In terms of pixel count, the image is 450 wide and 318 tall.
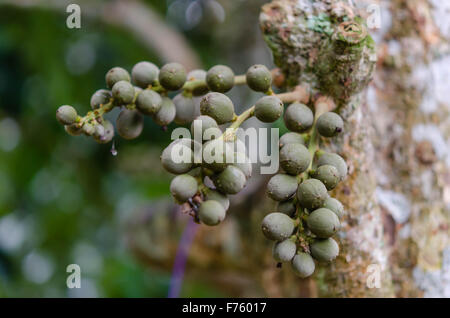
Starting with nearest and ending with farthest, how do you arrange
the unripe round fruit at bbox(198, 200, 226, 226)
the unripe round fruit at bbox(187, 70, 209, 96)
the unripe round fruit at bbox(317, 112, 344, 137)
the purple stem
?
the unripe round fruit at bbox(198, 200, 226, 226) < the unripe round fruit at bbox(317, 112, 344, 137) < the unripe round fruit at bbox(187, 70, 209, 96) < the purple stem

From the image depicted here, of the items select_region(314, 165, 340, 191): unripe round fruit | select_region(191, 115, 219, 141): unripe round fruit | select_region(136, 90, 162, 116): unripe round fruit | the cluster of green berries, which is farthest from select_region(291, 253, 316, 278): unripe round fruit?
select_region(136, 90, 162, 116): unripe round fruit

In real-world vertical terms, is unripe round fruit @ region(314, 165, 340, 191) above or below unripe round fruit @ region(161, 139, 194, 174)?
below

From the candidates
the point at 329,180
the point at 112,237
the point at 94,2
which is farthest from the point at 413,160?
the point at 112,237

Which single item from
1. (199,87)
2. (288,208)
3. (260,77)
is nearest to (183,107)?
(199,87)

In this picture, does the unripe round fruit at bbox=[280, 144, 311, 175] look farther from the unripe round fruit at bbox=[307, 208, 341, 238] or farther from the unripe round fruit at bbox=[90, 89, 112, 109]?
the unripe round fruit at bbox=[90, 89, 112, 109]

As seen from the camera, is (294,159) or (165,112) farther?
(165,112)

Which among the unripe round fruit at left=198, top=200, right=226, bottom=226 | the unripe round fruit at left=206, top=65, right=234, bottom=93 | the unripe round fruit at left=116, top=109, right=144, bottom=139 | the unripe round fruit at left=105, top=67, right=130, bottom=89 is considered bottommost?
the unripe round fruit at left=198, top=200, right=226, bottom=226

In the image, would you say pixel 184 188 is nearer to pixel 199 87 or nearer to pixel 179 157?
pixel 179 157
